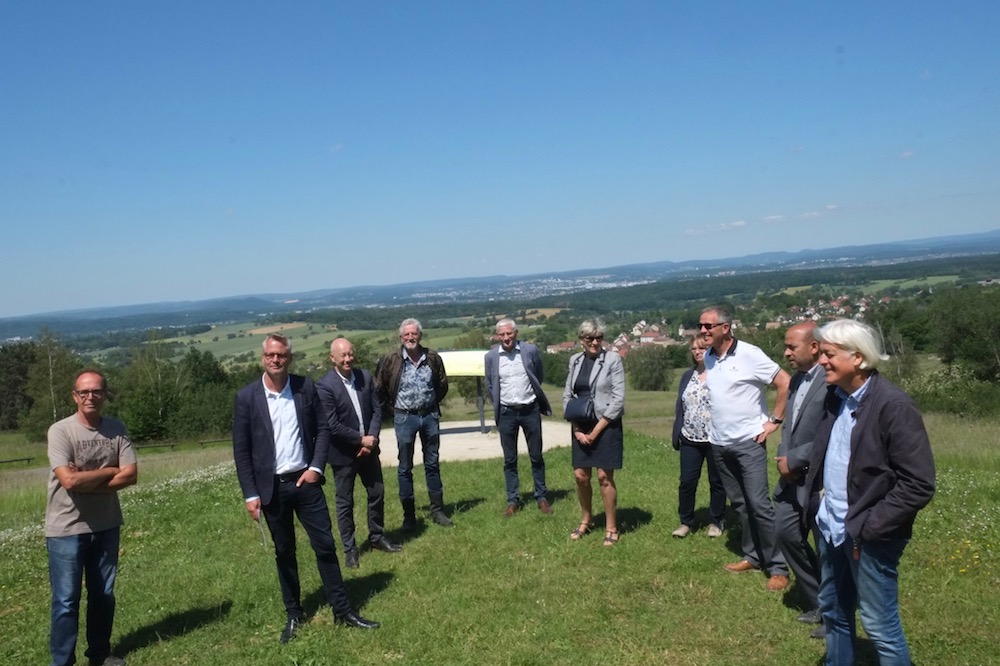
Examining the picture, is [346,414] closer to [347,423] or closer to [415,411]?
[347,423]

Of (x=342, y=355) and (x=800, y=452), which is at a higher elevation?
(x=342, y=355)

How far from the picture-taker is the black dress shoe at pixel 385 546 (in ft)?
21.9

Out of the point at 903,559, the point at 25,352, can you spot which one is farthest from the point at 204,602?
the point at 25,352

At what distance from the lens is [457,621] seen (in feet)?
16.2

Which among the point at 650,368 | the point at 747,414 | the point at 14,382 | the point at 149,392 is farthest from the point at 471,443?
the point at 14,382

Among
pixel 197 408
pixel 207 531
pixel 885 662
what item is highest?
pixel 885 662

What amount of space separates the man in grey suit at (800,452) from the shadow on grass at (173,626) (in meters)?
4.11

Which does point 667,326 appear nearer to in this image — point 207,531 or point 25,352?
point 25,352

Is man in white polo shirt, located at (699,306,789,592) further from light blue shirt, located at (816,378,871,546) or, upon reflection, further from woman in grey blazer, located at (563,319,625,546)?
light blue shirt, located at (816,378,871,546)

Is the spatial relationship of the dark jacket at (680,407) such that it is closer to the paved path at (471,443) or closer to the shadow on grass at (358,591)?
the shadow on grass at (358,591)

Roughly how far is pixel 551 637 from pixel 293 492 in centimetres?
196

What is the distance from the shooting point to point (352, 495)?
20.8 ft

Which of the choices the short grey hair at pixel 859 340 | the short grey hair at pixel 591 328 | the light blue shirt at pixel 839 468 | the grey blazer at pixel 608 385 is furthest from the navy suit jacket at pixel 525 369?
Result: the short grey hair at pixel 859 340

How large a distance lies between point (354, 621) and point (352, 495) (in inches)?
61.4
